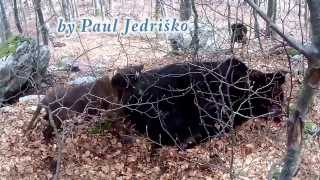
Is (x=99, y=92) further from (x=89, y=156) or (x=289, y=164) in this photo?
(x=289, y=164)

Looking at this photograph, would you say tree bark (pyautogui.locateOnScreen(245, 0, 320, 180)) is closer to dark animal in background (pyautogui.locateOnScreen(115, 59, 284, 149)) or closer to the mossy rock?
dark animal in background (pyautogui.locateOnScreen(115, 59, 284, 149))

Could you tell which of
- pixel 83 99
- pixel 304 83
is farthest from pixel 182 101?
pixel 304 83

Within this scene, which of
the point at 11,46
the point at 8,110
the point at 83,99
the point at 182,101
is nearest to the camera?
the point at 83,99

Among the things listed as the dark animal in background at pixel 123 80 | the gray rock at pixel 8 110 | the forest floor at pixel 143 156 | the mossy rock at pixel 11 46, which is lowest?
the forest floor at pixel 143 156

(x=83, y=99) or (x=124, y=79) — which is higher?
(x=124, y=79)

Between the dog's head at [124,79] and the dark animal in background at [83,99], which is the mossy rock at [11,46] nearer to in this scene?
the dark animal in background at [83,99]

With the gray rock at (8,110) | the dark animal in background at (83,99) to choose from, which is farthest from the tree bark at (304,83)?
the gray rock at (8,110)

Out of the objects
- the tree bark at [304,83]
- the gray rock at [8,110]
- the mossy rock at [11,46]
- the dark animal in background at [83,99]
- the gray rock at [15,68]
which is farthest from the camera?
the mossy rock at [11,46]

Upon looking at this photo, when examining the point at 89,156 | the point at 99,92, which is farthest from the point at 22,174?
the point at 99,92

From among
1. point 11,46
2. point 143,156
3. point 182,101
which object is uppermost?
point 11,46

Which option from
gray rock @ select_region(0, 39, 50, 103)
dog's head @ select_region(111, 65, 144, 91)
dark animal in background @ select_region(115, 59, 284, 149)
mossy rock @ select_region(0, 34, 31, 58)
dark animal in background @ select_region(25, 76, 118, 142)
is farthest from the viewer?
mossy rock @ select_region(0, 34, 31, 58)

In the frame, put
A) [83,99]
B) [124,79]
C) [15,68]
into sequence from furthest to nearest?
[15,68] → [83,99] → [124,79]

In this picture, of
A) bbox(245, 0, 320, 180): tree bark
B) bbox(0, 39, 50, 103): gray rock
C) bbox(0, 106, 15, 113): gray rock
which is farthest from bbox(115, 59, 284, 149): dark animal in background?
bbox(0, 39, 50, 103): gray rock

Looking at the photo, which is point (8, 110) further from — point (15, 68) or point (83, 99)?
point (83, 99)
